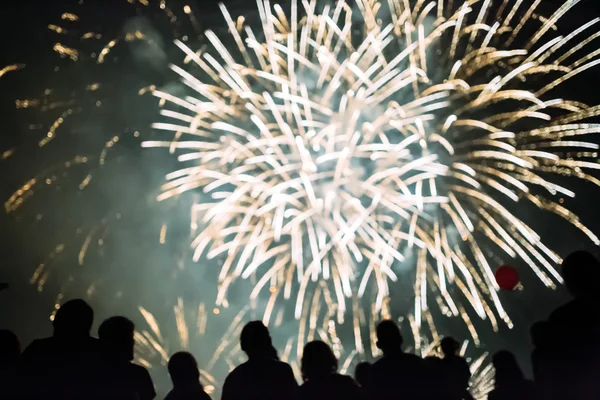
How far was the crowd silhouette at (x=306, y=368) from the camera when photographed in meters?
3.63

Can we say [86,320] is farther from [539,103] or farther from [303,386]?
[539,103]

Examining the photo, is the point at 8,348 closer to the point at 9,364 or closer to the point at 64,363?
the point at 9,364

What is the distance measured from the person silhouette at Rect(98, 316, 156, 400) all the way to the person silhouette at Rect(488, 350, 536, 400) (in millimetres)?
2489

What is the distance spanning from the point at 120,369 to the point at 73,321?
1.53 feet

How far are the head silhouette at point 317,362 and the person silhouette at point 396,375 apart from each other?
305 millimetres

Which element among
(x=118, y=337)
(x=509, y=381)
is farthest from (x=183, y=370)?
(x=509, y=381)

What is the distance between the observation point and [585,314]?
3.64 m

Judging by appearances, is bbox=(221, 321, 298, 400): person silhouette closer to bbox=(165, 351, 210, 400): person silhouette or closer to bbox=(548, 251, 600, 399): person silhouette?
bbox=(165, 351, 210, 400): person silhouette

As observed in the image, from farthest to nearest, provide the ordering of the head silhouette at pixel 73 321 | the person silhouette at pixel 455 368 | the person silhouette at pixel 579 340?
the person silhouette at pixel 455 368 < the head silhouette at pixel 73 321 < the person silhouette at pixel 579 340

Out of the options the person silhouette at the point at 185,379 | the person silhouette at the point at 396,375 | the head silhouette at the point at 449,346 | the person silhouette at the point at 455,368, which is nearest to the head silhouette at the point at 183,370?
the person silhouette at the point at 185,379

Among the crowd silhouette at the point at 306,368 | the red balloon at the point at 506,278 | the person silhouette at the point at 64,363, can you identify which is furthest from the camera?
the red balloon at the point at 506,278

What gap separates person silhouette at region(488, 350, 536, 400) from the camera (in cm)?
425

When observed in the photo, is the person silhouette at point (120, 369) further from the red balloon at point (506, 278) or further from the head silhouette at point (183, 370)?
the red balloon at point (506, 278)

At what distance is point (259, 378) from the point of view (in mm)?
4102
